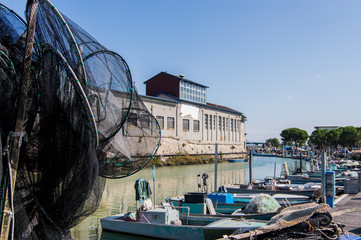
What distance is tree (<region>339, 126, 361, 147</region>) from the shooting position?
9012cm

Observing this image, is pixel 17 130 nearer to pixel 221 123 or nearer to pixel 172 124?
pixel 172 124

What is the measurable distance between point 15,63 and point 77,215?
3368 millimetres

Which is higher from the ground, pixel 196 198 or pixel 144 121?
pixel 144 121

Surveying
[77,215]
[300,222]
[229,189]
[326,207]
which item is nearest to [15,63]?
[77,215]

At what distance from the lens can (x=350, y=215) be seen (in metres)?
11.8

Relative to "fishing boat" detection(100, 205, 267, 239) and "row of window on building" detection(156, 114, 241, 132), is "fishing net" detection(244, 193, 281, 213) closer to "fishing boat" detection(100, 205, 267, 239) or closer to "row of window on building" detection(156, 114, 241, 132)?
"fishing boat" detection(100, 205, 267, 239)

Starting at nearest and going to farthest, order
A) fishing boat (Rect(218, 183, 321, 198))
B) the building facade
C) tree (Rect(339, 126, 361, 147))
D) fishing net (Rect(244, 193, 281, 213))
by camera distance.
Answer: fishing net (Rect(244, 193, 281, 213)) → fishing boat (Rect(218, 183, 321, 198)) → the building facade → tree (Rect(339, 126, 361, 147))

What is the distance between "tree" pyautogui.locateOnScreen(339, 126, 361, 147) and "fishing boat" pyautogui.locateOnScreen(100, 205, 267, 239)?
90.1m

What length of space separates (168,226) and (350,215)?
645 centimetres

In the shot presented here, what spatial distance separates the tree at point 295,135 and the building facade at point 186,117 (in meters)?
74.3

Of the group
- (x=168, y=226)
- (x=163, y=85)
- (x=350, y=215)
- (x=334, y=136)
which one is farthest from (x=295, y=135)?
(x=168, y=226)

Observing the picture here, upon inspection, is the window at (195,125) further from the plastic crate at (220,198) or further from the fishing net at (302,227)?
the fishing net at (302,227)

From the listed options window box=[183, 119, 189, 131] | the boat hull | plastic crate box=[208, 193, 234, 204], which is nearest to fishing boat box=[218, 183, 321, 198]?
plastic crate box=[208, 193, 234, 204]

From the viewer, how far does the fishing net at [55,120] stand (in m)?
6.19
